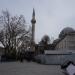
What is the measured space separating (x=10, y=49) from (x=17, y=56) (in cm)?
814

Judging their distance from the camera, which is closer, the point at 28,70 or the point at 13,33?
the point at 28,70

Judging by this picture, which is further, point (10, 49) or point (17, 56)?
point (17, 56)

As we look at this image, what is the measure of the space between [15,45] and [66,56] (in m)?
13.4

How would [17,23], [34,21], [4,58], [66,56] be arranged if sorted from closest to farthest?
[66,56] → [17,23] → [4,58] → [34,21]

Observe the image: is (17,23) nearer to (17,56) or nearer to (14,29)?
(14,29)

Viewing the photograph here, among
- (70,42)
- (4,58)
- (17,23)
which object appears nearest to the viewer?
(17,23)

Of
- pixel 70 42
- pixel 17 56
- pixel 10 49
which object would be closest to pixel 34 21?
pixel 70 42

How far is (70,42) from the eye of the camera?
276 feet

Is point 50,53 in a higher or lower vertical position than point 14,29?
lower

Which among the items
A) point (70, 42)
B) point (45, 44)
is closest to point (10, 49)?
point (70, 42)

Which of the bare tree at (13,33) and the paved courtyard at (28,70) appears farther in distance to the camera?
the bare tree at (13,33)

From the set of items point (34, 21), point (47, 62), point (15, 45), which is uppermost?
point (34, 21)

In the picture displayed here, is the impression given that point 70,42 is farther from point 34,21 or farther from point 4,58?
point 4,58

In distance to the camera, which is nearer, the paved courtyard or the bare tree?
the paved courtyard
